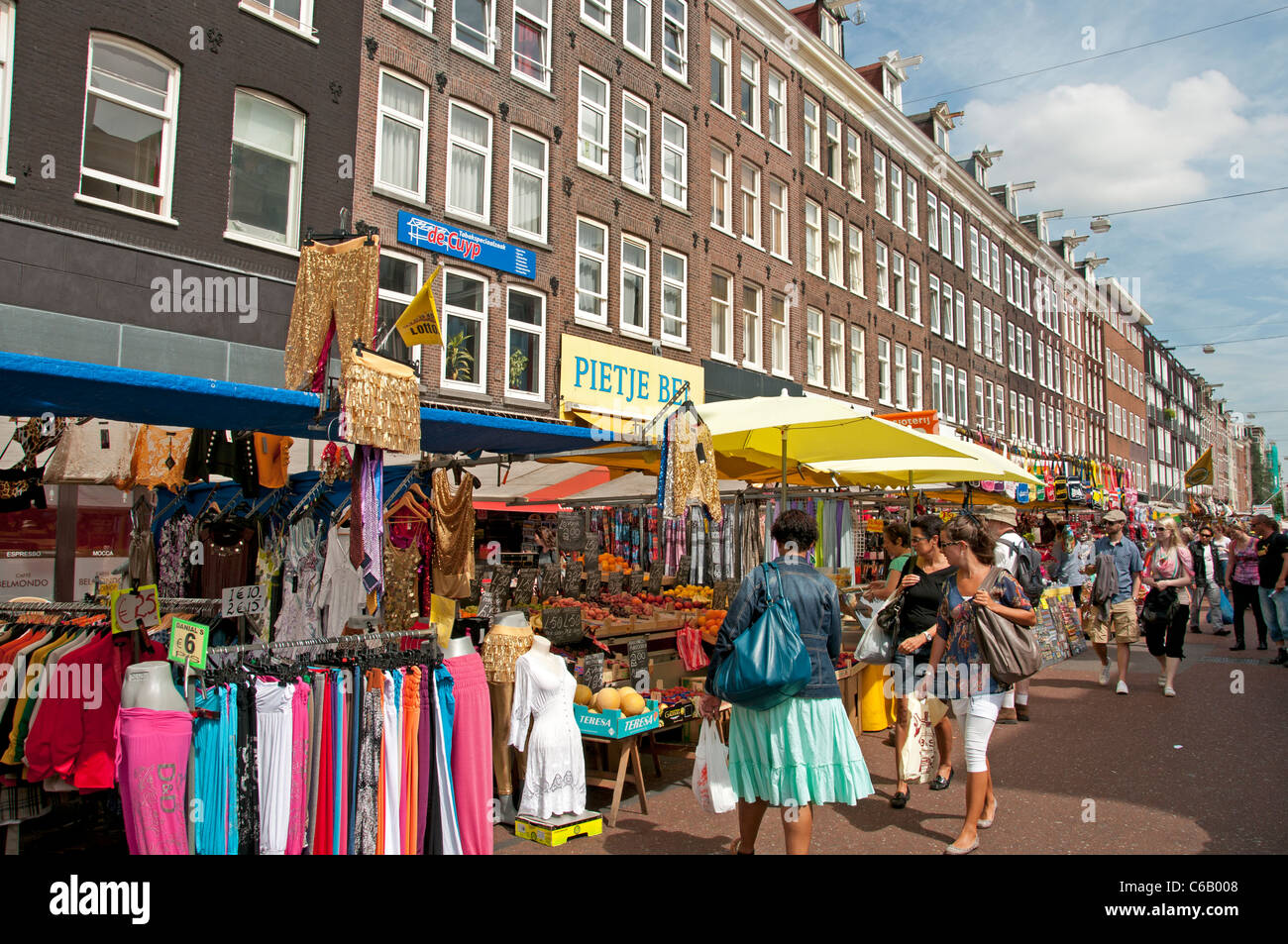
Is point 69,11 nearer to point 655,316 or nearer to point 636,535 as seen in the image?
point 636,535

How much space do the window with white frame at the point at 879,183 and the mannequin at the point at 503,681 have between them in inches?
1015

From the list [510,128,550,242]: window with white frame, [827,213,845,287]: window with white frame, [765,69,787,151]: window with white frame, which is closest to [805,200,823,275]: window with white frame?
[827,213,845,287]: window with white frame

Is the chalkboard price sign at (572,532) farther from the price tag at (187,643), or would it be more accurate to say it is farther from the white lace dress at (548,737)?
the price tag at (187,643)

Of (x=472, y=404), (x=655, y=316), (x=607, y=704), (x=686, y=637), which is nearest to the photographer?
(x=607, y=704)

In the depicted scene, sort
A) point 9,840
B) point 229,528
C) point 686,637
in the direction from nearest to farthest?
point 9,840 → point 229,528 → point 686,637

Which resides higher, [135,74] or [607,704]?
[135,74]

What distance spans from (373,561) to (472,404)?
35.7 feet

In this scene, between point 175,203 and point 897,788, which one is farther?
point 175,203

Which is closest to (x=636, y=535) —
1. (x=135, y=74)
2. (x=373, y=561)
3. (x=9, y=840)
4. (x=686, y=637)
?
(x=686, y=637)

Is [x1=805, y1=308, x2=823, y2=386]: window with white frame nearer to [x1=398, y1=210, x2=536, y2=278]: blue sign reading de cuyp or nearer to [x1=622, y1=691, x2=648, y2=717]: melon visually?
[x1=398, y1=210, x2=536, y2=278]: blue sign reading de cuyp

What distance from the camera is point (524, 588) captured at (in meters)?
8.26

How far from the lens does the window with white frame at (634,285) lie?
61.7 ft

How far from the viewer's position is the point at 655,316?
19.3m

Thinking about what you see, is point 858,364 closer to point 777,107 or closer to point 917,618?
point 777,107
